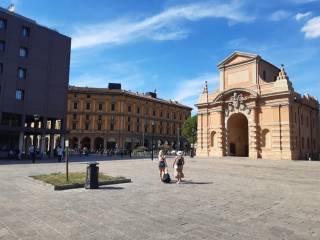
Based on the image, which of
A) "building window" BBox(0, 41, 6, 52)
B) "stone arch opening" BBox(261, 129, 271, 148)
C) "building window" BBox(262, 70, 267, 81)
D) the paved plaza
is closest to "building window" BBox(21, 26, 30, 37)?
"building window" BBox(0, 41, 6, 52)

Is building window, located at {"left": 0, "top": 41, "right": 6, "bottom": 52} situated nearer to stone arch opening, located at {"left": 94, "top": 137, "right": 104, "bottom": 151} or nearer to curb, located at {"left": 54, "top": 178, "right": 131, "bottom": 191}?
curb, located at {"left": 54, "top": 178, "right": 131, "bottom": 191}

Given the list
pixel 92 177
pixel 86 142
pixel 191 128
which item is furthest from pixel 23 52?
pixel 191 128

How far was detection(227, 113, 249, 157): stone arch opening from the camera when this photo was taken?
1900 inches

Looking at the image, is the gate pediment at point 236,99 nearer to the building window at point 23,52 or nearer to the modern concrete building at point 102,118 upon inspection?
the building window at point 23,52

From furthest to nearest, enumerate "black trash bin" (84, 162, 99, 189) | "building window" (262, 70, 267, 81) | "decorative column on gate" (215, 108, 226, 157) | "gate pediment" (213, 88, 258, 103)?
"decorative column on gate" (215, 108, 226, 157), "building window" (262, 70, 267, 81), "gate pediment" (213, 88, 258, 103), "black trash bin" (84, 162, 99, 189)

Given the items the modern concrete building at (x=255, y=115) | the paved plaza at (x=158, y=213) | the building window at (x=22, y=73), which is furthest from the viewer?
the building window at (x=22, y=73)

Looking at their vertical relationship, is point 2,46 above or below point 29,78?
above

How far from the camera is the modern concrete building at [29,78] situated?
129ft

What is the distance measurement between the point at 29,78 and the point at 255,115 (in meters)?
32.9

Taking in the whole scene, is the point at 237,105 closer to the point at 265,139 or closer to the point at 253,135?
the point at 253,135

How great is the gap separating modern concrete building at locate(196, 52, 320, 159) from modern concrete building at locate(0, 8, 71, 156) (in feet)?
78.9

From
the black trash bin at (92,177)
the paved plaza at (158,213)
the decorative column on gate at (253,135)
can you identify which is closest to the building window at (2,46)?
the paved plaza at (158,213)

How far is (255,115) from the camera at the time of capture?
140 feet

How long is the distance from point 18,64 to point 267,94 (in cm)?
3496
